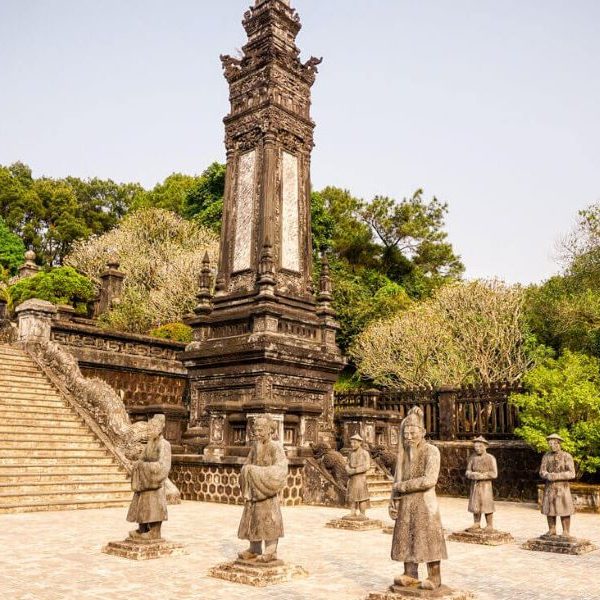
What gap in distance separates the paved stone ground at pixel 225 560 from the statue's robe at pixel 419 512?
821mm

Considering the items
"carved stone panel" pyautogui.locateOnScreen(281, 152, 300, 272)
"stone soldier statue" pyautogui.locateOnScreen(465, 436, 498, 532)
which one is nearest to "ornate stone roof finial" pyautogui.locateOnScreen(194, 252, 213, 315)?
"carved stone panel" pyautogui.locateOnScreen(281, 152, 300, 272)

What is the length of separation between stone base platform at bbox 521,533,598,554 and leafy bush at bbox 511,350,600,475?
6005mm

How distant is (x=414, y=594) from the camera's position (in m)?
6.15

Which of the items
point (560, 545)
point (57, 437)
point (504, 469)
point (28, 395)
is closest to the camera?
point (560, 545)

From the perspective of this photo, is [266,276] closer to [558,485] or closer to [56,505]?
[56,505]

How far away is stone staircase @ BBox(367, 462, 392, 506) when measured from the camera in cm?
1562

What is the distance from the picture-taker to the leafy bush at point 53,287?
30125 millimetres

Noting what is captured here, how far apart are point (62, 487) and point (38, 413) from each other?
11.6ft

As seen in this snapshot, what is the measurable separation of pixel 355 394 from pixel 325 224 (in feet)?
71.5

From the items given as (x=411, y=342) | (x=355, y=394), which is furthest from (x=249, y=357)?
(x=411, y=342)

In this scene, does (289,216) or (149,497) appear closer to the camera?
(149,497)

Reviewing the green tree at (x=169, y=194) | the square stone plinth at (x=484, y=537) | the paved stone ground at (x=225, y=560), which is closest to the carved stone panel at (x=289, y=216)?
the paved stone ground at (x=225, y=560)

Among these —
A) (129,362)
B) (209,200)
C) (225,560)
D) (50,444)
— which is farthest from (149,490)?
(209,200)

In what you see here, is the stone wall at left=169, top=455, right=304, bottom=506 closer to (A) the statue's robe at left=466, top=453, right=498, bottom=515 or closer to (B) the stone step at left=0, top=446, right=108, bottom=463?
(B) the stone step at left=0, top=446, right=108, bottom=463
